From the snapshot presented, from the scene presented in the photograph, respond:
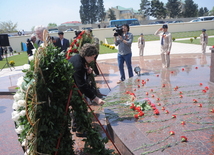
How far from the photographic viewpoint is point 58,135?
2.15 metres

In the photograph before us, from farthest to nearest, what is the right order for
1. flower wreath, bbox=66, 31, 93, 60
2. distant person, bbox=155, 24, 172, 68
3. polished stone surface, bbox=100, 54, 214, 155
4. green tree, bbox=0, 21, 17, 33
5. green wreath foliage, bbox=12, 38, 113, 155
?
green tree, bbox=0, 21, 17, 33 < distant person, bbox=155, 24, 172, 68 < flower wreath, bbox=66, 31, 93, 60 < polished stone surface, bbox=100, 54, 214, 155 < green wreath foliage, bbox=12, 38, 113, 155

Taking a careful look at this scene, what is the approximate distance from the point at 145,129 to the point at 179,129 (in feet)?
1.53

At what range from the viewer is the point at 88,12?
73.2 metres

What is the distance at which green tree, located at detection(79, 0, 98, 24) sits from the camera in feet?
238

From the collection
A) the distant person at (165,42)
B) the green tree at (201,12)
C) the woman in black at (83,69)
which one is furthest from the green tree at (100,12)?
the woman in black at (83,69)

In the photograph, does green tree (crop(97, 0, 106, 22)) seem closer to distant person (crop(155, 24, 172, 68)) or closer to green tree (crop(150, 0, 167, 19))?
green tree (crop(150, 0, 167, 19))

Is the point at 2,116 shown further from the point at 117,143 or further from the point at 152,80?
the point at 152,80

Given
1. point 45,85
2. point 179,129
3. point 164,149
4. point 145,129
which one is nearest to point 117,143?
point 145,129

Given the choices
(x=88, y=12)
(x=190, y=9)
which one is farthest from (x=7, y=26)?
(x=190, y=9)

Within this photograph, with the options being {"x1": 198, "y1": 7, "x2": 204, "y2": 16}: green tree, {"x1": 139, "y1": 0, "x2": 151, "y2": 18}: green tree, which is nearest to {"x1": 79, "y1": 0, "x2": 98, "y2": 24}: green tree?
{"x1": 139, "y1": 0, "x2": 151, "y2": 18}: green tree

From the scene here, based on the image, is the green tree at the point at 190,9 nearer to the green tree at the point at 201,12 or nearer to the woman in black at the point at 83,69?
the green tree at the point at 201,12

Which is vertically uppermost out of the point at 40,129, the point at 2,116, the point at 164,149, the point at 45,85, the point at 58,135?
the point at 45,85

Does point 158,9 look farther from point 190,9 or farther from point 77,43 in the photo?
point 77,43

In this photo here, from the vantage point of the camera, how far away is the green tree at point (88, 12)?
238 feet
